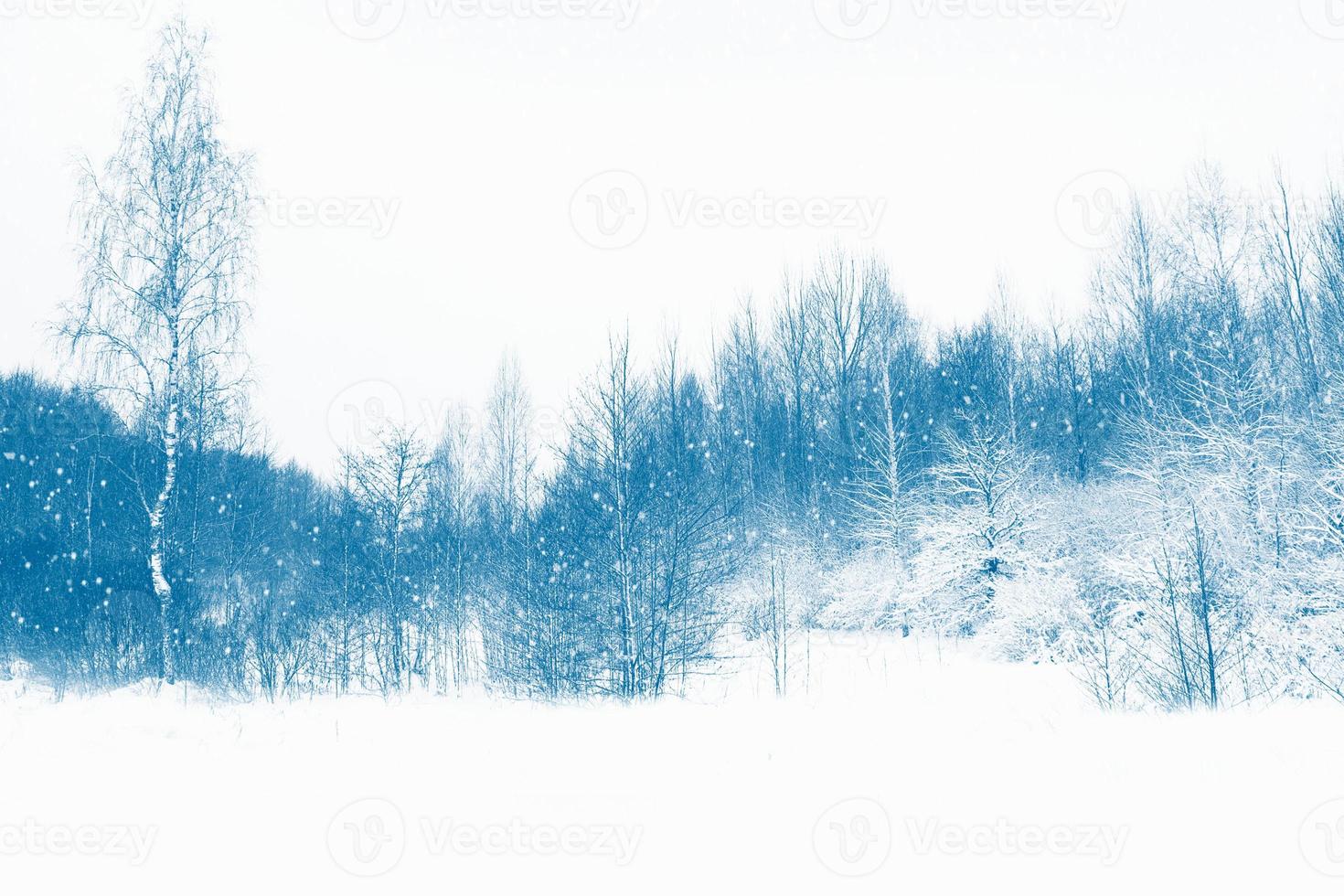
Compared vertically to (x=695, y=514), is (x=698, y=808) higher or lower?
lower

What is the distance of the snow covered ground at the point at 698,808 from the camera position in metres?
4.30

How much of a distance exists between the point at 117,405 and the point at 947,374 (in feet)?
90.4

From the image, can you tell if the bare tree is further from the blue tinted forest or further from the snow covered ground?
the snow covered ground

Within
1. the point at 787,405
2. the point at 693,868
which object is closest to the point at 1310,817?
the point at 693,868

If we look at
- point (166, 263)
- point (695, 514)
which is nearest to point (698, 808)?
point (695, 514)

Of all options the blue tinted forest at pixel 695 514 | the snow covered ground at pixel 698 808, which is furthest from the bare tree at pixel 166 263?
the snow covered ground at pixel 698 808

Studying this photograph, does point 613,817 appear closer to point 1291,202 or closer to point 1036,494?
point 1036,494

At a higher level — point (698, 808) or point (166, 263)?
point (166, 263)

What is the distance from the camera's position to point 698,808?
5.18 metres

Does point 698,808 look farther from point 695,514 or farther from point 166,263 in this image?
point 166,263

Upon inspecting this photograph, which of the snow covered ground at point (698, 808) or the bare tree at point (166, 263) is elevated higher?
the bare tree at point (166, 263)

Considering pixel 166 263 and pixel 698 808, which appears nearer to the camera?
pixel 698 808

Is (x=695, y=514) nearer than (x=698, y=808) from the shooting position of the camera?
No

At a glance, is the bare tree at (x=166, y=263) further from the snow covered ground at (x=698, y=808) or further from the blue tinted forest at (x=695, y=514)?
the snow covered ground at (x=698, y=808)
